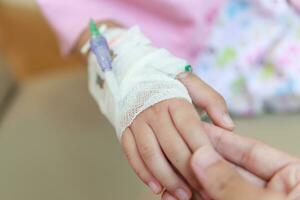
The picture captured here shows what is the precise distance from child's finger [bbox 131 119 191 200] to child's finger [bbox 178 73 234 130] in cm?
7

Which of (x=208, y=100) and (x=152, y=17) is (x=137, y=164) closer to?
Answer: (x=208, y=100)

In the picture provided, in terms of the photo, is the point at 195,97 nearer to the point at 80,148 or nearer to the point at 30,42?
the point at 80,148

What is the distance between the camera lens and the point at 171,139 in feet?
1.55

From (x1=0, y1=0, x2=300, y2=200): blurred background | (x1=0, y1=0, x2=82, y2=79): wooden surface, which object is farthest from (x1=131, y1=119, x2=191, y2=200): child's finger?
(x1=0, y1=0, x2=82, y2=79): wooden surface

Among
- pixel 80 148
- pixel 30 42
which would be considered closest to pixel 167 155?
pixel 80 148

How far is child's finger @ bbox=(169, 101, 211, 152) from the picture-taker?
0.46 metres

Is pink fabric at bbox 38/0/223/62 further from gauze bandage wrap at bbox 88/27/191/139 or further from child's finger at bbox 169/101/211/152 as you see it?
child's finger at bbox 169/101/211/152

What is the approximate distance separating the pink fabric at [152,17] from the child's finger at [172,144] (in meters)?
0.30

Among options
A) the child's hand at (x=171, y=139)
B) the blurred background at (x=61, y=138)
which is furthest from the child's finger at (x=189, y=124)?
the blurred background at (x=61, y=138)

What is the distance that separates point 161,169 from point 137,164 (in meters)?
0.03

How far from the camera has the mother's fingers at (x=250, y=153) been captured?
18.0 inches

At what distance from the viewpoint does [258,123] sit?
27.2 inches

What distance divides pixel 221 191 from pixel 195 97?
0.48ft

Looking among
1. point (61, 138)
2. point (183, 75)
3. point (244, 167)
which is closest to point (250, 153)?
point (244, 167)
